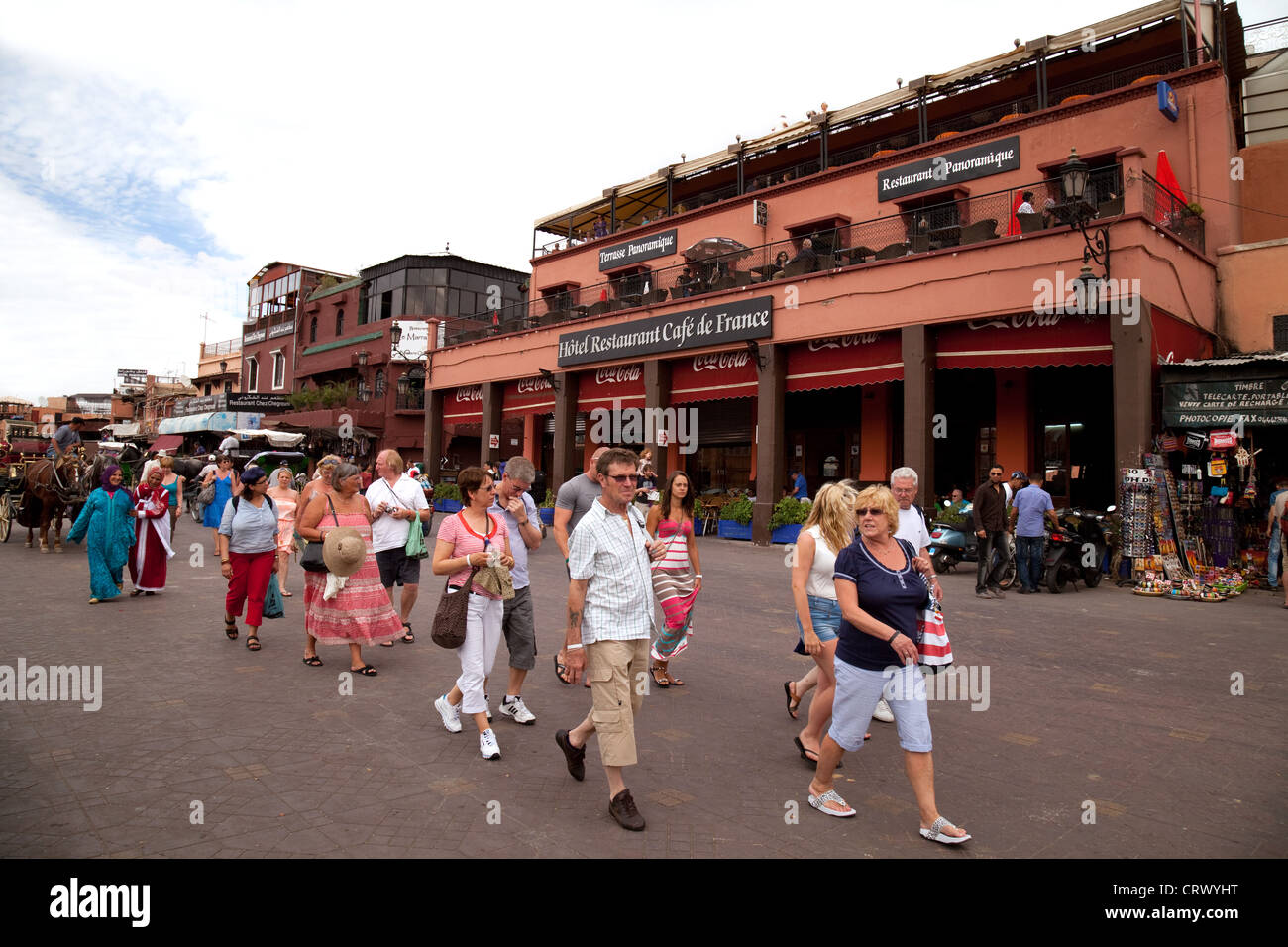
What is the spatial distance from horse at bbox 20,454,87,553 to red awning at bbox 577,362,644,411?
45.2 ft

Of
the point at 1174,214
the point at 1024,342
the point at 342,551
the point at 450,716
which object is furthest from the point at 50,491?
the point at 1174,214

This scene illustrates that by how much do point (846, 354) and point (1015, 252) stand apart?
4374mm

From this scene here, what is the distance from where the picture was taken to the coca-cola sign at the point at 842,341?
17766 millimetres

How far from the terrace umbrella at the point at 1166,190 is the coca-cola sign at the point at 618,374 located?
13.3 metres

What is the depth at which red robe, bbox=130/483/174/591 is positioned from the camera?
32.0 ft

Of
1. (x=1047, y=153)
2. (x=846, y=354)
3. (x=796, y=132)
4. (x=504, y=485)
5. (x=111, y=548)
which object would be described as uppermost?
(x=796, y=132)

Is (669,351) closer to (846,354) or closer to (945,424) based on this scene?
(846,354)

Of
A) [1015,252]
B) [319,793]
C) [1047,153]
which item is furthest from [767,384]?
[319,793]

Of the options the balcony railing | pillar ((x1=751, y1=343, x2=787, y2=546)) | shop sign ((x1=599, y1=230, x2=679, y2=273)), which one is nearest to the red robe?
pillar ((x1=751, y1=343, x2=787, y2=546))

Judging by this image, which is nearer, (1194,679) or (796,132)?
(1194,679)

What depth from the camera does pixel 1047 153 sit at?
17.1 metres

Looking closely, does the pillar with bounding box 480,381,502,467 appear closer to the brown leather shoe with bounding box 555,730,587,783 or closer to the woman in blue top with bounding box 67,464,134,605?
the woman in blue top with bounding box 67,464,134,605

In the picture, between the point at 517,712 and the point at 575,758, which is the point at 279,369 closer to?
the point at 517,712

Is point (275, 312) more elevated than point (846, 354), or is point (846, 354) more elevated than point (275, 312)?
point (275, 312)
